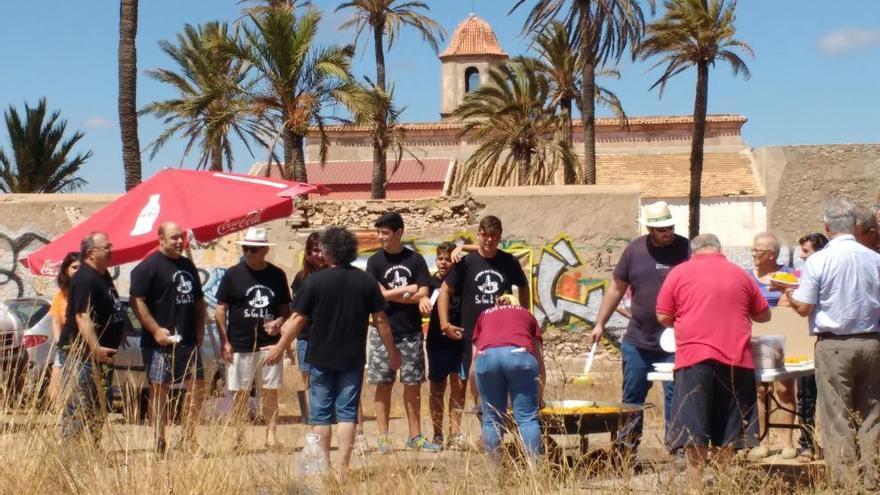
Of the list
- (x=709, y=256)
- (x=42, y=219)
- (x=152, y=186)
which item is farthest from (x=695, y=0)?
(x=709, y=256)

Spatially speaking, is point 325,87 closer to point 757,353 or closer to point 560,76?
point 560,76

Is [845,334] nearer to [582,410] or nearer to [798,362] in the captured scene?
[798,362]

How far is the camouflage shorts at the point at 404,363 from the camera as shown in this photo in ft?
31.3

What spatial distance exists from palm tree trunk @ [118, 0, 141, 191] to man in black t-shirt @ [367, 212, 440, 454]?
9216 millimetres

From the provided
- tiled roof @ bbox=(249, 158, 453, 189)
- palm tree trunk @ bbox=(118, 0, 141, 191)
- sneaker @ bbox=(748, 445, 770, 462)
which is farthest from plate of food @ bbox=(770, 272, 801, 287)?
tiled roof @ bbox=(249, 158, 453, 189)

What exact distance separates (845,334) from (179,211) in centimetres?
613

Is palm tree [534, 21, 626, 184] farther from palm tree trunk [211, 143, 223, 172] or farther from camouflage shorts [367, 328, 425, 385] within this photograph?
camouflage shorts [367, 328, 425, 385]

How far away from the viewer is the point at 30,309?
1323 centimetres

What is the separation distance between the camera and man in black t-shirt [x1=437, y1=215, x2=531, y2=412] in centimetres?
908

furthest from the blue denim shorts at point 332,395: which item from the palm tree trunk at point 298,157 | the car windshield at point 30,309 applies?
the palm tree trunk at point 298,157

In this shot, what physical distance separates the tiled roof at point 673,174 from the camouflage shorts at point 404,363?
34.0 meters

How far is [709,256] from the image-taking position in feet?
23.5

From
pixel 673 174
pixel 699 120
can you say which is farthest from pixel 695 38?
pixel 673 174

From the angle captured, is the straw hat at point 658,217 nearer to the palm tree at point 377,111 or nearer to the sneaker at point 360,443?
the sneaker at point 360,443
